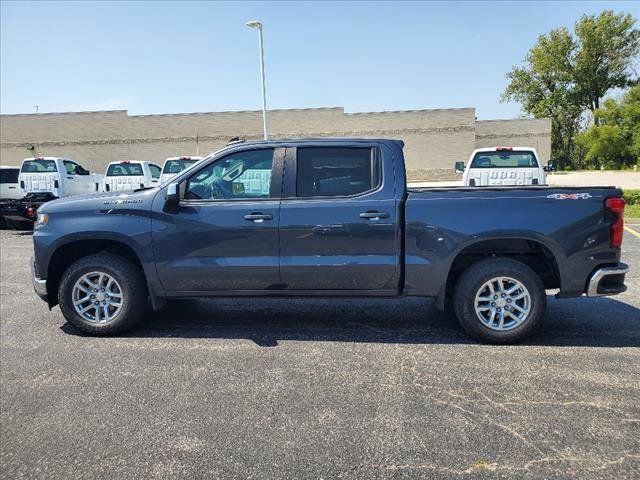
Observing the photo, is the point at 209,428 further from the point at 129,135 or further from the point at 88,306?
the point at 129,135

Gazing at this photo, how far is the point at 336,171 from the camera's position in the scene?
16.3 feet

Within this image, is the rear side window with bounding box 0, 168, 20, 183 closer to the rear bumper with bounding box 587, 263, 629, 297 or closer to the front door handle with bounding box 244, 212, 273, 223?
the front door handle with bounding box 244, 212, 273, 223

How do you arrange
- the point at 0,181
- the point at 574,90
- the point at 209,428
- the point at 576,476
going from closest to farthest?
the point at 576,476
the point at 209,428
the point at 0,181
the point at 574,90

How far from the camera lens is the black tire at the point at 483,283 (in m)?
4.71

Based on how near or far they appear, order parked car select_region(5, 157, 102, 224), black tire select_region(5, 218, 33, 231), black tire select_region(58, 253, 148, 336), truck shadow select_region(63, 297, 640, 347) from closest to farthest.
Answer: truck shadow select_region(63, 297, 640, 347), black tire select_region(58, 253, 148, 336), black tire select_region(5, 218, 33, 231), parked car select_region(5, 157, 102, 224)

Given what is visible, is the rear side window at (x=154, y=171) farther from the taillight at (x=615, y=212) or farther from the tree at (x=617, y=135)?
the tree at (x=617, y=135)

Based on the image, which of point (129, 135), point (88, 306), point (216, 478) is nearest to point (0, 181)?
point (88, 306)

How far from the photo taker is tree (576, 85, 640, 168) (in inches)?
1934

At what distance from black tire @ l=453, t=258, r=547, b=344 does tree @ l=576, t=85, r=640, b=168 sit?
171 feet

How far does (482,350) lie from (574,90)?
210 feet

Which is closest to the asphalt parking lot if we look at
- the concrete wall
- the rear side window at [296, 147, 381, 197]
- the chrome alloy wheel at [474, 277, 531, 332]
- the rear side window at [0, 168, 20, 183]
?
the chrome alloy wheel at [474, 277, 531, 332]

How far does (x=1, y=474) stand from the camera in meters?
2.88

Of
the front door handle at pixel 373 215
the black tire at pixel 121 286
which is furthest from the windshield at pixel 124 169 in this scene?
the front door handle at pixel 373 215

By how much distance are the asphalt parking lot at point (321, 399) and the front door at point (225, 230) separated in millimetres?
632
